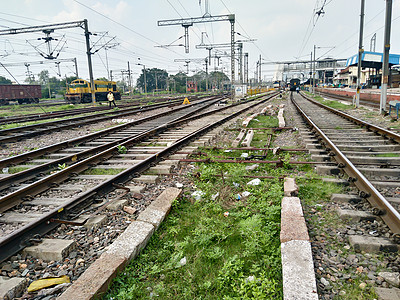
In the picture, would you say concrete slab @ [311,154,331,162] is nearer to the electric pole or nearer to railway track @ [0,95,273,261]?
railway track @ [0,95,273,261]

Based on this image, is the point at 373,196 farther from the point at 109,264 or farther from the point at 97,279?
the point at 97,279

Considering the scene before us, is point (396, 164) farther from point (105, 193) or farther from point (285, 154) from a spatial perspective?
point (105, 193)

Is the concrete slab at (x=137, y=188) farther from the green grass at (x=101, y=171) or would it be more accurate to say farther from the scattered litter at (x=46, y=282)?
the scattered litter at (x=46, y=282)

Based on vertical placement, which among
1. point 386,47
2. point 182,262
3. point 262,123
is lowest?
point 182,262

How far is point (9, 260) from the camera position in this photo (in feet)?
9.85

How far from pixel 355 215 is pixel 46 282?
3577 millimetres

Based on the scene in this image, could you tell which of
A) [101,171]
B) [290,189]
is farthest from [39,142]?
[290,189]

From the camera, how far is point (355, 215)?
3557mm

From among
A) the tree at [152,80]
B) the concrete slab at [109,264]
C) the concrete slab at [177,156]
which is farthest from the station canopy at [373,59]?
the tree at [152,80]

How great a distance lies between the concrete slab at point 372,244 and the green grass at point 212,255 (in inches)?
32.4

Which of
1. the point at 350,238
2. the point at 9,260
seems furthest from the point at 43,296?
the point at 350,238

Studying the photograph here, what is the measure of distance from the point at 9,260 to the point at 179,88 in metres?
81.6

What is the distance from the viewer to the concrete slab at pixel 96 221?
12.1ft

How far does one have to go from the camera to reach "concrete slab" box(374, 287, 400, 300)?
2287 millimetres
